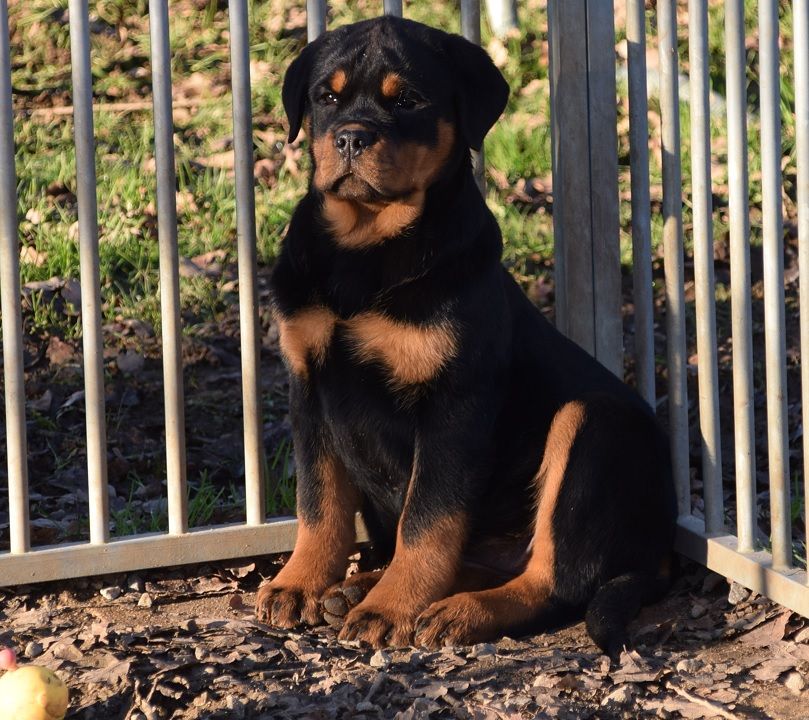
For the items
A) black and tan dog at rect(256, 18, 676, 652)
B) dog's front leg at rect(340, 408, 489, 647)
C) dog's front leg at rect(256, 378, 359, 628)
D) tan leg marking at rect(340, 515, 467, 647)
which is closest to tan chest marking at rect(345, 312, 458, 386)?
black and tan dog at rect(256, 18, 676, 652)

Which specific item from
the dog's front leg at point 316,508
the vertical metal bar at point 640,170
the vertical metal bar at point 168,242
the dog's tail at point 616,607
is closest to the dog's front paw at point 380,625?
the dog's front leg at point 316,508

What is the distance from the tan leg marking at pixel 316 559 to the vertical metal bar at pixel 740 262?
1.11 metres

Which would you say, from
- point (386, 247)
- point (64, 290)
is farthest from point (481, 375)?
point (64, 290)

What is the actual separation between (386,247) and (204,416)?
5.85 ft

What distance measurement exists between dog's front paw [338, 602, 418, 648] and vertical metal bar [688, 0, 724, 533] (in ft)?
3.26

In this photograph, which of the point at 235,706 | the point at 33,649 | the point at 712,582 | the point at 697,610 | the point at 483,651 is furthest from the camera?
the point at 712,582

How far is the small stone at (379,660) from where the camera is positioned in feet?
9.51

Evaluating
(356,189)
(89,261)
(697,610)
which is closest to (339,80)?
(356,189)

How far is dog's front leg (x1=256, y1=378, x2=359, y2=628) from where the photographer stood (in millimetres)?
3410

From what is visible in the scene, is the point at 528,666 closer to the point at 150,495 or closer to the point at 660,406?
the point at 150,495

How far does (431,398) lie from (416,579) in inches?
18.8

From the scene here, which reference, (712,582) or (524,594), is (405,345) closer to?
(524,594)

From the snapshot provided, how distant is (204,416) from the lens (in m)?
4.82

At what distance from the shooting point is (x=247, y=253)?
11.6 ft
